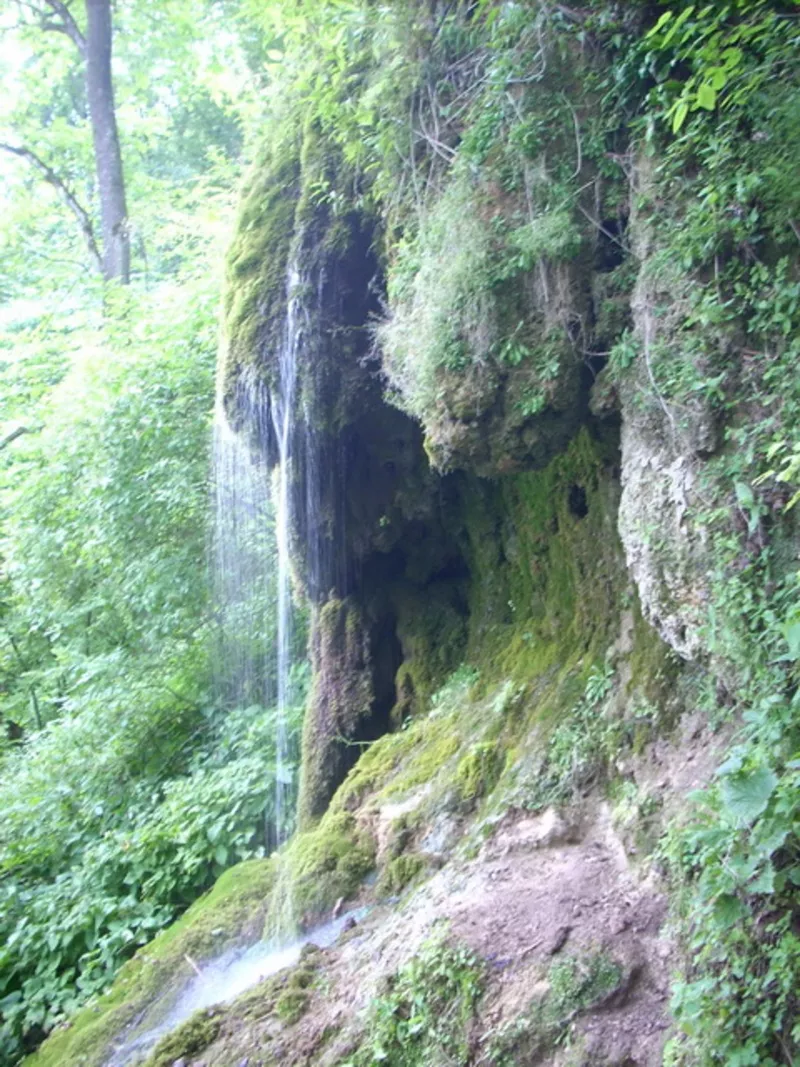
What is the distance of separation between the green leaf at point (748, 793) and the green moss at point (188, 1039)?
326 centimetres

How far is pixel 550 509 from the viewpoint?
6.03 m

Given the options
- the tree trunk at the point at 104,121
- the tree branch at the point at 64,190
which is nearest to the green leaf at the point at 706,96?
the tree trunk at the point at 104,121

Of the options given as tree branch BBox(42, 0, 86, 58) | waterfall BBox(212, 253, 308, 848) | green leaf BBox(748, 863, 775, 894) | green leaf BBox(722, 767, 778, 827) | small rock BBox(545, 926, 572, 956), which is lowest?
small rock BBox(545, 926, 572, 956)

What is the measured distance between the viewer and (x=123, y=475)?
31.2 ft

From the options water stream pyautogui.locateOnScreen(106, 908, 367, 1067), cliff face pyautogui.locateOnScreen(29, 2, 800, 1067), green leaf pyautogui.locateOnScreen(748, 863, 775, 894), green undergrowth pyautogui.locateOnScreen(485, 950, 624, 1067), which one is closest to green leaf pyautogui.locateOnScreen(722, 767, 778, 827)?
cliff face pyautogui.locateOnScreen(29, 2, 800, 1067)

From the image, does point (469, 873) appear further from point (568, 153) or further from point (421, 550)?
point (568, 153)

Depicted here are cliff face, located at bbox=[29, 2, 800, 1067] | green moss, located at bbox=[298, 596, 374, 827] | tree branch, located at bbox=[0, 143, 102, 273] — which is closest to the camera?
cliff face, located at bbox=[29, 2, 800, 1067]

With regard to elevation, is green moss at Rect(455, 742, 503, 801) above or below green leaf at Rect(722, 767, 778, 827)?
below

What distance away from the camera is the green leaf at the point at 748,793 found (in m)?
3.05

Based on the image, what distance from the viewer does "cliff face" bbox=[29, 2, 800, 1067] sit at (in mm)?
3639

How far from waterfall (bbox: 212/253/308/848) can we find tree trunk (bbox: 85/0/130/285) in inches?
253

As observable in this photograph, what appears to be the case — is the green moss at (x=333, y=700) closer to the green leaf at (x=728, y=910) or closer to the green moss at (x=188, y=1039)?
the green moss at (x=188, y=1039)

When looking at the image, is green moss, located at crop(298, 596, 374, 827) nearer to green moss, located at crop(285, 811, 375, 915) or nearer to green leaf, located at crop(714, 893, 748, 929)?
green moss, located at crop(285, 811, 375, 915)

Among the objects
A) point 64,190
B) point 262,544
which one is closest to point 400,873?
point 262,544
